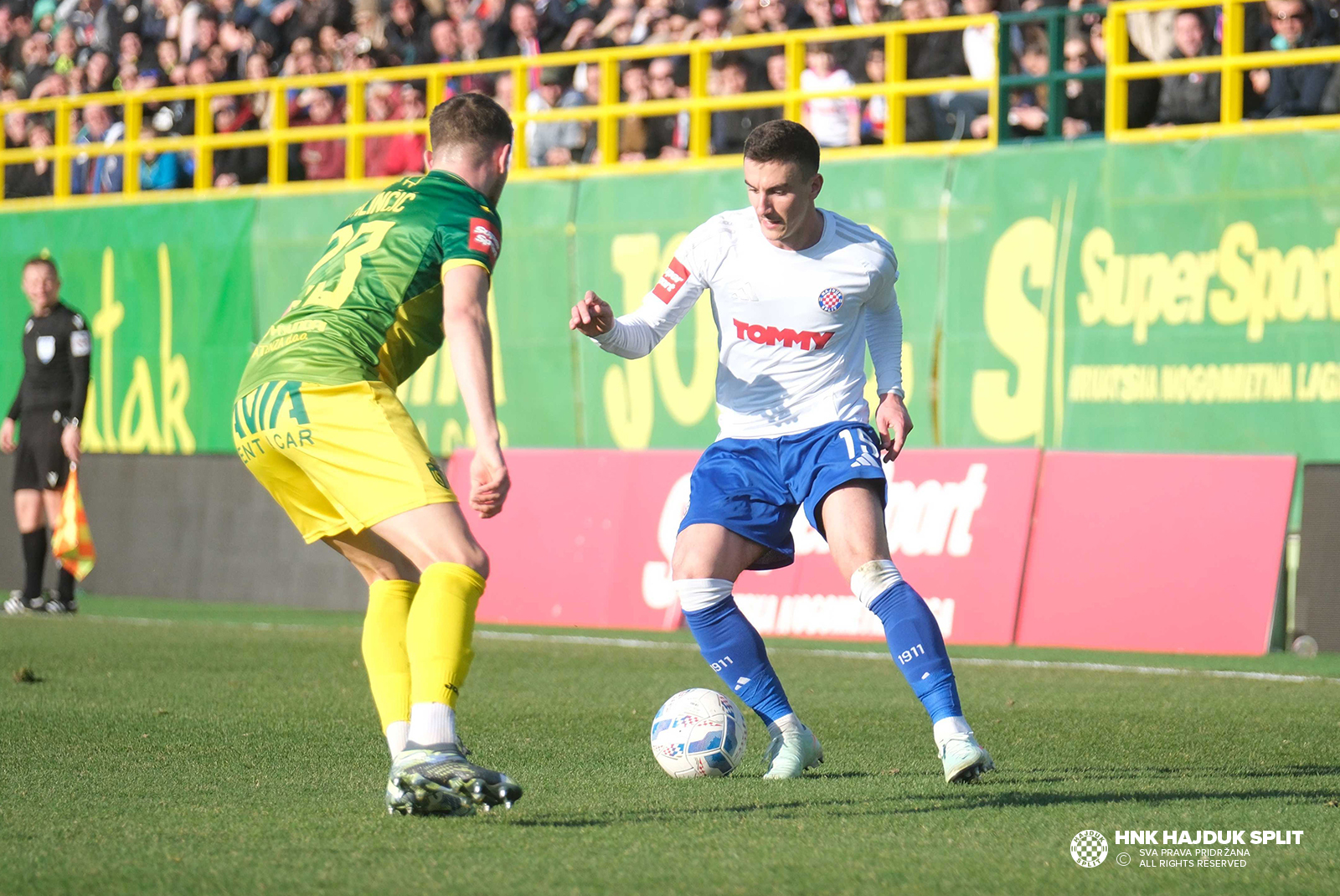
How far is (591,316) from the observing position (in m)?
5.97

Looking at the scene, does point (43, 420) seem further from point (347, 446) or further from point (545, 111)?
point (347, 446)

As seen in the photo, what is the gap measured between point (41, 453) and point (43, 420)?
0.25 meters

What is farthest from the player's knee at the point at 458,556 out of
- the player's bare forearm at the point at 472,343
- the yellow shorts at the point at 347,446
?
the player's bare forearm at the point at 472,343

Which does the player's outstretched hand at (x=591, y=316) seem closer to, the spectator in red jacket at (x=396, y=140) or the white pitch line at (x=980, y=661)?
the white pitch line at (x=980, y=661)

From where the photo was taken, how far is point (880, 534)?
20.3ft

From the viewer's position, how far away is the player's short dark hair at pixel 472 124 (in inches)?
210

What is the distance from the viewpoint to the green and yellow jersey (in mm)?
5156

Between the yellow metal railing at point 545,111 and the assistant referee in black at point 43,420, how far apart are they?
11.2ft

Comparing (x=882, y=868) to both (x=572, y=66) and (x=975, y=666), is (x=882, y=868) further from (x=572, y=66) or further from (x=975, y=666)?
(x=572, y=66)

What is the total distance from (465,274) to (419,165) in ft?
39.9

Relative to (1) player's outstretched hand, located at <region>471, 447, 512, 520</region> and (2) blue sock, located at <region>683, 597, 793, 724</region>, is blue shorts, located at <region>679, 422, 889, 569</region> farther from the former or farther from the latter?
(1) player's outstretched hand, located at <region>471, 447, 512, 520</region>

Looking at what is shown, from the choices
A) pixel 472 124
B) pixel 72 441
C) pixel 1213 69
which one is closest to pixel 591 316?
pixel 472 124

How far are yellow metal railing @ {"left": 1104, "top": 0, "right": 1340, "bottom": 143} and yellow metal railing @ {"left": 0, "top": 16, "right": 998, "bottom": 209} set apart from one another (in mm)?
899

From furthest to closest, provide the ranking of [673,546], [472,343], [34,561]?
[34,561] → [673,546] → [472,343]
